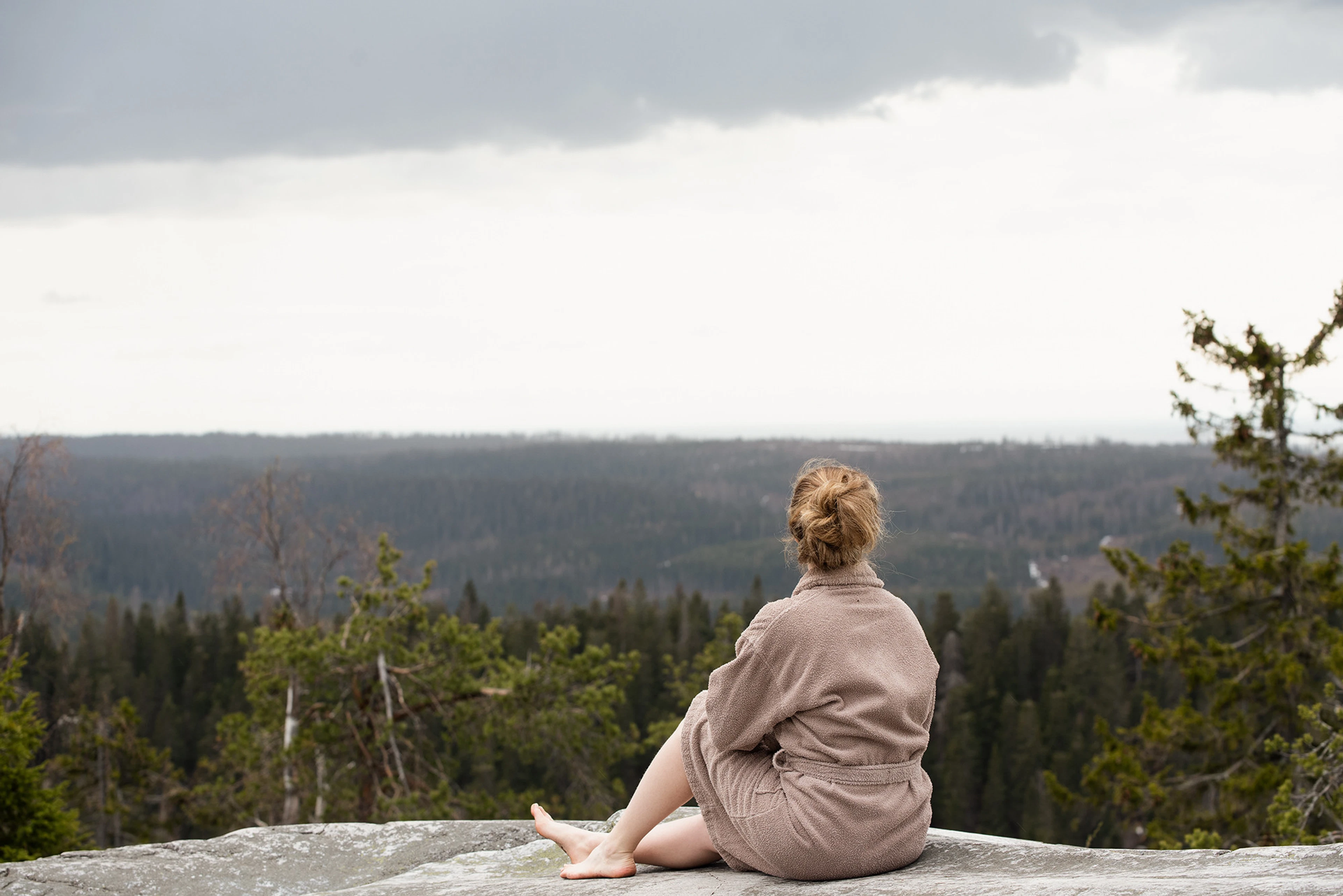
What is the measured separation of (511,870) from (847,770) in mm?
2128

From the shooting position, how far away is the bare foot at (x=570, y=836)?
4.50 m

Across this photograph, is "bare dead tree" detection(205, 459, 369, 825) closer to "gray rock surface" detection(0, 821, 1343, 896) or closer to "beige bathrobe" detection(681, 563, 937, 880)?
"gray rock surface" detection(0, 821, 1343, 896)

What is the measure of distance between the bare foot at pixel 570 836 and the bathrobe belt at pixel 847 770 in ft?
3.76

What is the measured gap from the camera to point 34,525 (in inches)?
671

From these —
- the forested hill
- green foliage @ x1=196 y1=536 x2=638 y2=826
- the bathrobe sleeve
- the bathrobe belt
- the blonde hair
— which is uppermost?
the blonde hair

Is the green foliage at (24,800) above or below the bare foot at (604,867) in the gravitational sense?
below

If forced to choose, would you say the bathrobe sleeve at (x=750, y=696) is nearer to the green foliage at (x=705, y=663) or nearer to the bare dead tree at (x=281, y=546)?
the bare dead tree at (x=281, y=546)

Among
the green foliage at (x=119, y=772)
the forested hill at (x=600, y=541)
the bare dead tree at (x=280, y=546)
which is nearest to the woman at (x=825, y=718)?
the green foliage at (x=119, y=772)

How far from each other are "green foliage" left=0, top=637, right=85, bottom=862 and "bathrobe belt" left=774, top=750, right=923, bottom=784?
594 centimetres

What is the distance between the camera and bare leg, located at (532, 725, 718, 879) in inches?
163

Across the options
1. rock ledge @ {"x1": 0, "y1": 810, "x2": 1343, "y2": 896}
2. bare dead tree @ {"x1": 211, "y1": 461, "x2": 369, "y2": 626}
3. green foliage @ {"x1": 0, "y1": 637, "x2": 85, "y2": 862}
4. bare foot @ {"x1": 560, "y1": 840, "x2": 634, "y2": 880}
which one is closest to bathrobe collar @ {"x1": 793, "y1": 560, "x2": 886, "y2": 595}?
rock ledge @ {"x1": 0, "y1": 810, "x2": 1343, "y2": 896}

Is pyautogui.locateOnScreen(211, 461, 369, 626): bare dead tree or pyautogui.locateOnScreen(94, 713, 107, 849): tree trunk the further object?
pyautogui.locateOnScreen(94, 713, 107, 849): tree trunk

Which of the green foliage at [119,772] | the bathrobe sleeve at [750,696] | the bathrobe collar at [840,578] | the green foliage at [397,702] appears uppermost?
the bathrobe collar at [840,578]

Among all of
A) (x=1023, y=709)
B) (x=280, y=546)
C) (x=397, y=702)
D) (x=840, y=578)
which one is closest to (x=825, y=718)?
(x=840, y=578)
